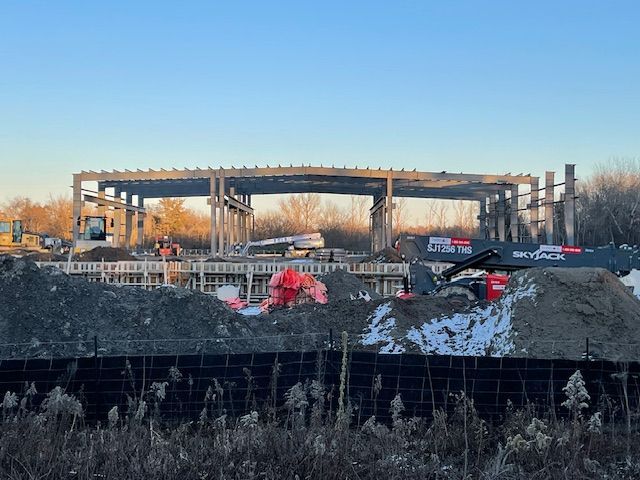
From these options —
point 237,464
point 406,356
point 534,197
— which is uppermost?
point 534,197

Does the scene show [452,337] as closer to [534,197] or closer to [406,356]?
[406,356]

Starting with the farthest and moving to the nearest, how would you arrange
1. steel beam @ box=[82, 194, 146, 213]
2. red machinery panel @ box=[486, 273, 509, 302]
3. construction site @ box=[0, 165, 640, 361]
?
steel beam @ box=[82, 194, 146, 213]
red machinery panel @ box=[486, 273, 509, 302]
construction site @ box=[0, 165, 640, 361]

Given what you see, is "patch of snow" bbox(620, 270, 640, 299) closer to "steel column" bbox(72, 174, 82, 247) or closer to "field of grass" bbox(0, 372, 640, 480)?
"field of grass" bbox(0, 372, 640, 480)

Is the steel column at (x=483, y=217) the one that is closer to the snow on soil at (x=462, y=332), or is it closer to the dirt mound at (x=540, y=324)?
the snow on soil at (x=462, y=332)

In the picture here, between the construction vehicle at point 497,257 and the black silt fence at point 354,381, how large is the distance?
1124 cm

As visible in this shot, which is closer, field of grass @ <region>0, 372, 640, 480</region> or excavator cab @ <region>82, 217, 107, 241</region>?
field of grass @ <region>0, 372, 640, 480</region>

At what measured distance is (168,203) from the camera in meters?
89.6

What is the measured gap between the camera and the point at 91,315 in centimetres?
1275

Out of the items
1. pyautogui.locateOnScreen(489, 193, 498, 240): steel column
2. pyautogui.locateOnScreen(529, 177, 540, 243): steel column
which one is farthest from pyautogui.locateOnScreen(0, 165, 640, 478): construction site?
pyautogui.locateOnScreen(489, 193, 498, 240): steel column

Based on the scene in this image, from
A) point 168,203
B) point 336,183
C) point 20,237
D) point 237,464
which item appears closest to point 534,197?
point 336,183

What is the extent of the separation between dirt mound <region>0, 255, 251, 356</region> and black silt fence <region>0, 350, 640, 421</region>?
4.19 m

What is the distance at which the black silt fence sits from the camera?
254 inches

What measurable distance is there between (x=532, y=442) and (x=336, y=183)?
39.4m

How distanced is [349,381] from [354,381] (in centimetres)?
6
